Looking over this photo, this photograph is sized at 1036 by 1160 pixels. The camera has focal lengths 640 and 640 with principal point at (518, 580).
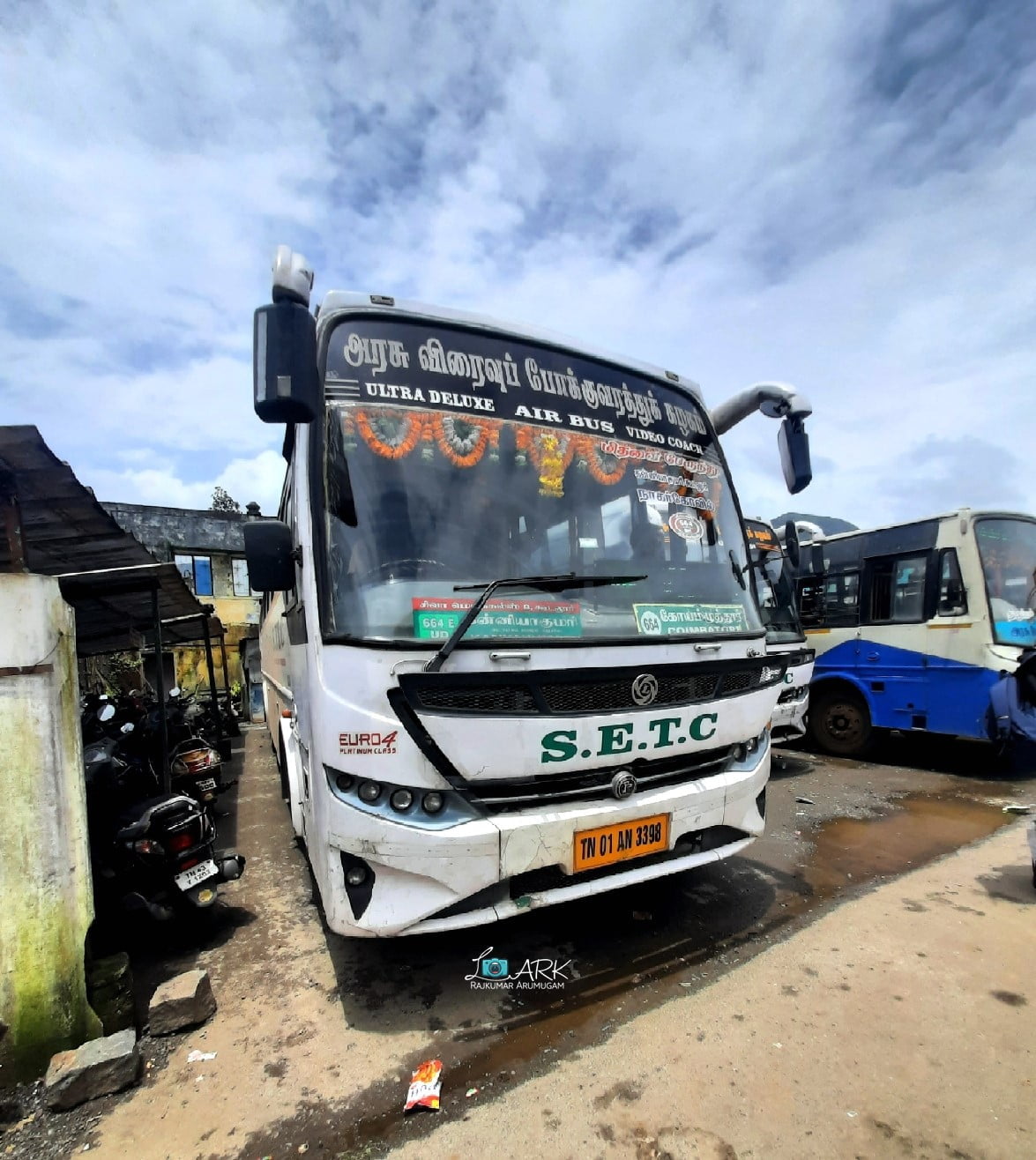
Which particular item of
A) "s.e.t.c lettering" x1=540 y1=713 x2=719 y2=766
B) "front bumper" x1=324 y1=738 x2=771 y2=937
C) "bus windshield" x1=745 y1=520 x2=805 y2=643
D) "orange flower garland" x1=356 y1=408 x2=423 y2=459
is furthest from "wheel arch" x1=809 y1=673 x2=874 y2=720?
"orange flower garland" x1=356 y1=408 x2=423 y2=459

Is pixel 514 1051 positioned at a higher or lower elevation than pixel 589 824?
lower

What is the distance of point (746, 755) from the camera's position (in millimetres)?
3541

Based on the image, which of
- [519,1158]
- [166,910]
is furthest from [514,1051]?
[166,910]

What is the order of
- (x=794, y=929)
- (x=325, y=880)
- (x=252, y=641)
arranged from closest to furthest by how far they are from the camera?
1. (x=325, y=880)
2. (x=794, y=929)
3. (x=252, y=641)

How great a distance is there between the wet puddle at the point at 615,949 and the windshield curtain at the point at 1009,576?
2.15 meters

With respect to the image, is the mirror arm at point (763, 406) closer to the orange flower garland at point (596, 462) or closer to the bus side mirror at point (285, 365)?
the orange flower garland at point (596, 462)

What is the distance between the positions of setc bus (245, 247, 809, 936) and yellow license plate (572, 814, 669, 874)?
1cm

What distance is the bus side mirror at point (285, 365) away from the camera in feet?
8.13

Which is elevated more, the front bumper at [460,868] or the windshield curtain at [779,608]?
the windshield curtain at [779,608]

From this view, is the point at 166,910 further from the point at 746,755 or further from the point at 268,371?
the point at 746,755

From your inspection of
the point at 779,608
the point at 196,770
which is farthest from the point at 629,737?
the point at 779,608

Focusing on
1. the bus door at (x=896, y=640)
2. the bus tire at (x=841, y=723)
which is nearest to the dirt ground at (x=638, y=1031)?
the bus door at (x=896, y=640)

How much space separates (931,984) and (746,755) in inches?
49.4

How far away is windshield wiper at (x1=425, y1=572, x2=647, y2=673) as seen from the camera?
2.54m
